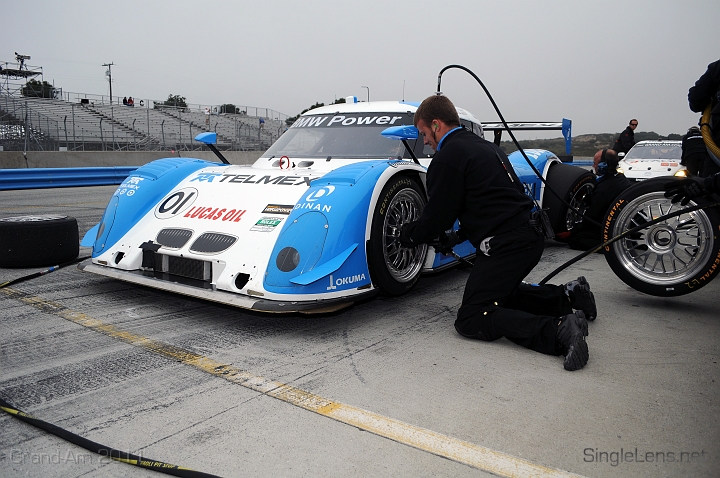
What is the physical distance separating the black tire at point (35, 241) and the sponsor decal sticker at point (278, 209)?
244 centimetres

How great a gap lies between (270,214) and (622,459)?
2627 millimetres

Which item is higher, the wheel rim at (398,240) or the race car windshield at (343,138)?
the race car windshield at (343,138)

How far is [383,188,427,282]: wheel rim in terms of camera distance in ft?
12.8

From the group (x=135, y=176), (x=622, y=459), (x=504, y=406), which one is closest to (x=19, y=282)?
(x=135, y=176)

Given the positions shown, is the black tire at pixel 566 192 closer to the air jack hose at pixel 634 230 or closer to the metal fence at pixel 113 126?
the air jack hose at pixel 634 230

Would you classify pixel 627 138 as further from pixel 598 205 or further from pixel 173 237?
pixel 173 237

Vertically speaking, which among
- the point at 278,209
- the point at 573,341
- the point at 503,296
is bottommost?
the point at 573,341

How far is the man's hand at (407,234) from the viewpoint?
3.72 metres

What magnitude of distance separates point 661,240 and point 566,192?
2441mm

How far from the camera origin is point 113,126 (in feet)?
82.8

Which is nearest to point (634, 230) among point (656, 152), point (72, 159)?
point (656, 152)

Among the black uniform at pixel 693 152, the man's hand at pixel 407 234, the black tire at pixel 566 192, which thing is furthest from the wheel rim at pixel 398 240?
the black uniform at pixel 693 152

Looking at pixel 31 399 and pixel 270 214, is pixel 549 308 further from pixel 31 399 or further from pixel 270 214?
pixel 31 399

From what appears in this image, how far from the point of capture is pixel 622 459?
2160mm
